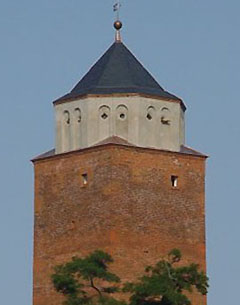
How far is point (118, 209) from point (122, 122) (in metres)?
2.39

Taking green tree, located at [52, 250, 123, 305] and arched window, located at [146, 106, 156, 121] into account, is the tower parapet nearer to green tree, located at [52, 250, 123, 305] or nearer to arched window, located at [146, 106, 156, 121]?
arched window, located at [146, 106, 156, 121]

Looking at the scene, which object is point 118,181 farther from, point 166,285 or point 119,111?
point 166,285

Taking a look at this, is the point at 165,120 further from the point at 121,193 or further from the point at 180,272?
the point at 180,272

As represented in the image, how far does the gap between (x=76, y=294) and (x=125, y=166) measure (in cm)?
436

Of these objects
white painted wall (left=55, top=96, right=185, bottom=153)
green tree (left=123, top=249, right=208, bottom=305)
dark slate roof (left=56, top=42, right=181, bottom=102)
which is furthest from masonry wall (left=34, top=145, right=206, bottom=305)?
green tree (left=123, top=249, right=208, bottom=305)

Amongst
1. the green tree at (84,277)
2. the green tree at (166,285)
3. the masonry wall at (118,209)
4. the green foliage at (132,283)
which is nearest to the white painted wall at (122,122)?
the masonry wall at (118,209)

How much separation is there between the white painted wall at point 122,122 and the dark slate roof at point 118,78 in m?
0.26

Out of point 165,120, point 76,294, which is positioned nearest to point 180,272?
point 76,294

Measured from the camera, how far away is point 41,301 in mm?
49844

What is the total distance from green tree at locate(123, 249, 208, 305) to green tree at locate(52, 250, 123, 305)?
0.63m

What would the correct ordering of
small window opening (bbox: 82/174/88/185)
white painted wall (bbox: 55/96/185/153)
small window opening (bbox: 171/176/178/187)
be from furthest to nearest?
small window opening (bbox: 171/176/178/187) < white painted wall (bbox: 55/96/185/153) < small window opening (bbox: 82/174/88/185)

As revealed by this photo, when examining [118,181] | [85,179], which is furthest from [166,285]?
[85,179]

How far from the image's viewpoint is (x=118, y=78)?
5050 centimetres

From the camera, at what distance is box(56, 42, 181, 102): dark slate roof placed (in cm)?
4997
